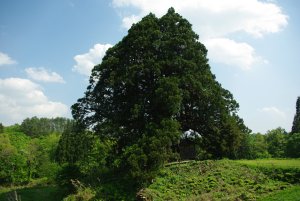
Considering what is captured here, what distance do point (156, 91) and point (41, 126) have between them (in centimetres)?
9405

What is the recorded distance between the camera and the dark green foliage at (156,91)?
27.7 metres

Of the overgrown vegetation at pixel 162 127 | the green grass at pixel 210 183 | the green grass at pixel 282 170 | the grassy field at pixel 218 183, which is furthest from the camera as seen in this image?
the overgrown vegetation at pixel 162 127

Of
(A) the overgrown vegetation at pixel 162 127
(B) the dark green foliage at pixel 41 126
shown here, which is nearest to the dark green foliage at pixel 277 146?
(A) the overgrown vegetation at pixel 162 127

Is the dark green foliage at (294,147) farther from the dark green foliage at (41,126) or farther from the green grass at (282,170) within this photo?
the dark green foliage at (41,126)

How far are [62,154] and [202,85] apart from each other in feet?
97.3

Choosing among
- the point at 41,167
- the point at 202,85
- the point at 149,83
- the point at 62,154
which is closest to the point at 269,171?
the point at 202,85

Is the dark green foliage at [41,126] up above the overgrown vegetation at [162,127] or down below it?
above

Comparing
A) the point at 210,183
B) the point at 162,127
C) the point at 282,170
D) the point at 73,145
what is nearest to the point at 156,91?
the point at 162,127

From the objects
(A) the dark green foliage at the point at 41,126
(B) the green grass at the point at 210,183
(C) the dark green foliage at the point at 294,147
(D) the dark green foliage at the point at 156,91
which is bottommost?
(B) the green grass at the point at 210,183

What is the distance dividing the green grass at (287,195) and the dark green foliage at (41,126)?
273ft

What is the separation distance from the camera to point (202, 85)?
29094 mm

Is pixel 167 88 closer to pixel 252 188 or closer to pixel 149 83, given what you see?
pixel 149 83

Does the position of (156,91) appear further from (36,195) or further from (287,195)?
(36,195)

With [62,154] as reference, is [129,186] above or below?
below
